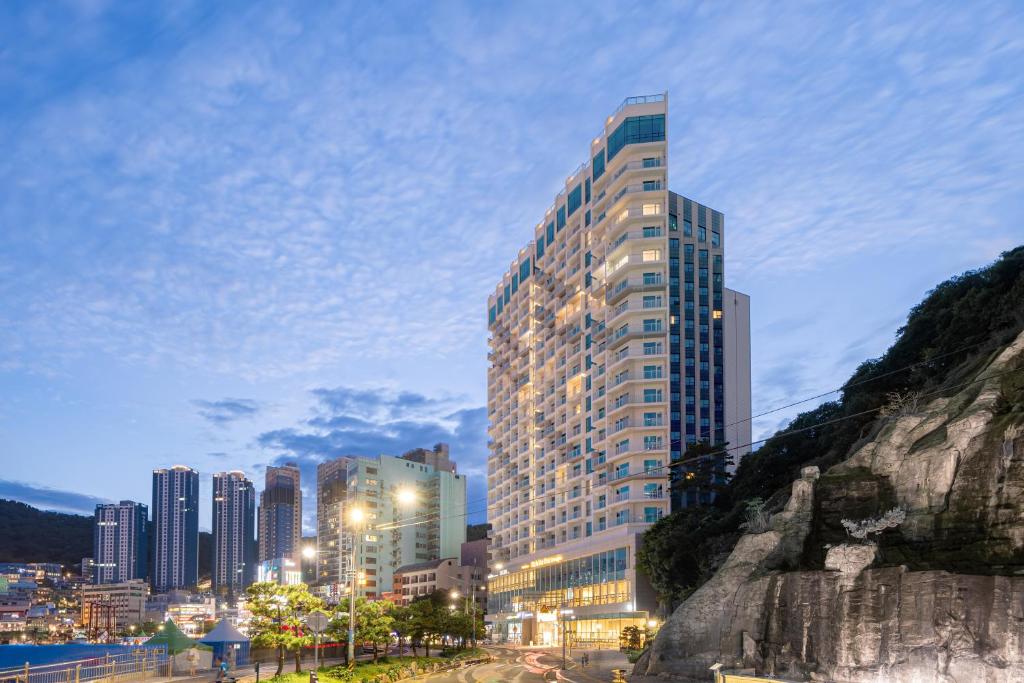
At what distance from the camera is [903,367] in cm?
7188

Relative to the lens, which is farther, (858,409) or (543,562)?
(543,562)

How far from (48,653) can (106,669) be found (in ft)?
27.5

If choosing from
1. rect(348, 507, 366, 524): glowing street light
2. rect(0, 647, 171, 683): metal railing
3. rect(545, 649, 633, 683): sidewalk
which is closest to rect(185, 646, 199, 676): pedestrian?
rect(0, 647, 171, 683): metal railing

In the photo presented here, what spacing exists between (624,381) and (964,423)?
61316 millimetres

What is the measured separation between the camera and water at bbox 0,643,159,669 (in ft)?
137

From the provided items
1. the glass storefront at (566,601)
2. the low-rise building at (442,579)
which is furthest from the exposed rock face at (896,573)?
the low-rise building at (442,579)

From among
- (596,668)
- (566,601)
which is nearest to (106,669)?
(596,668)

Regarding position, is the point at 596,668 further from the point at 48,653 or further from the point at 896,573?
the point at 48,653

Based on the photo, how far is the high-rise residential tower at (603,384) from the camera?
100 meters

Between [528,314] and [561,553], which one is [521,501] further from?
[528,314]

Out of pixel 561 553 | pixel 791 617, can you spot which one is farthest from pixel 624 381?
pixel 791 617

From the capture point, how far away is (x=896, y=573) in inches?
1449

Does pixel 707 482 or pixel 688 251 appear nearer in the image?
pixel 707 482

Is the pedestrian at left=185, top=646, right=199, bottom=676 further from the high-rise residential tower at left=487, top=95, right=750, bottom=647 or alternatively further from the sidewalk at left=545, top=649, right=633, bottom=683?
the high-rise residential tower at left=487, top=95, right=750, bottom=647
